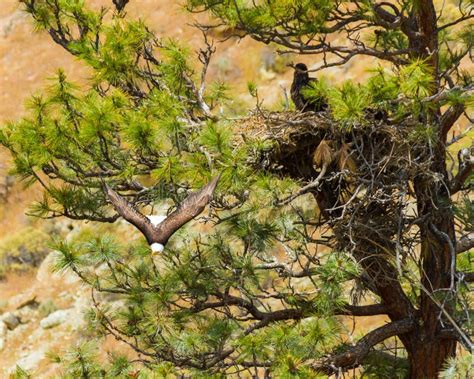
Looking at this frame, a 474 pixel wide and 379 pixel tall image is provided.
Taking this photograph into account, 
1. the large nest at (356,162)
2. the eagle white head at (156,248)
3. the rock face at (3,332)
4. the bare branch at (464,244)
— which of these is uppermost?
the rock face at (3,332)

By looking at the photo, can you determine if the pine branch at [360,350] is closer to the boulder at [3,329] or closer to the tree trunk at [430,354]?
the tree trunk at [430,354]

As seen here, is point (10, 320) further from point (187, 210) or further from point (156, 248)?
point (187, 210)

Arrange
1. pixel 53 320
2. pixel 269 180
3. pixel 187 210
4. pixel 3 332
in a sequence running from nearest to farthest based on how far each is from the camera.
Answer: pixel 187 210 → pixel 269 180 → pixel 53 320 → pixel 3 332

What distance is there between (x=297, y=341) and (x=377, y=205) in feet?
3.61

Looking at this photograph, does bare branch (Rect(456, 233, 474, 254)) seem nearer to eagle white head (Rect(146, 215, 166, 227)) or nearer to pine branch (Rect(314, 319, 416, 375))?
pine branch (Rect(314, 319, 416, 375))

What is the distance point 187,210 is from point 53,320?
43.6 feet

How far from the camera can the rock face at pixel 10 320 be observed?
16578 mm

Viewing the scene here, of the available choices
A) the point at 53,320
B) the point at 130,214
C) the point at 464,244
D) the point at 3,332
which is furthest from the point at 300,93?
the point at 3,332

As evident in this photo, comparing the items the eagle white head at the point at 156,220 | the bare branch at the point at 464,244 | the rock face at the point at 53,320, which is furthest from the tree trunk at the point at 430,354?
the rock face at the point at 53,320

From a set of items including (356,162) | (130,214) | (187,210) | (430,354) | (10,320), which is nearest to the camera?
(187,210)

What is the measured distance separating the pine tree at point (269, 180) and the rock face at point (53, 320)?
37.9 ft

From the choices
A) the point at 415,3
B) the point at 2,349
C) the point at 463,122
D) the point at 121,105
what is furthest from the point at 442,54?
the point at 2,349

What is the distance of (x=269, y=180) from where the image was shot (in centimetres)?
435

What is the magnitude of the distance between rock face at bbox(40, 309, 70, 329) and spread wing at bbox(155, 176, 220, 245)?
13.0 meters
